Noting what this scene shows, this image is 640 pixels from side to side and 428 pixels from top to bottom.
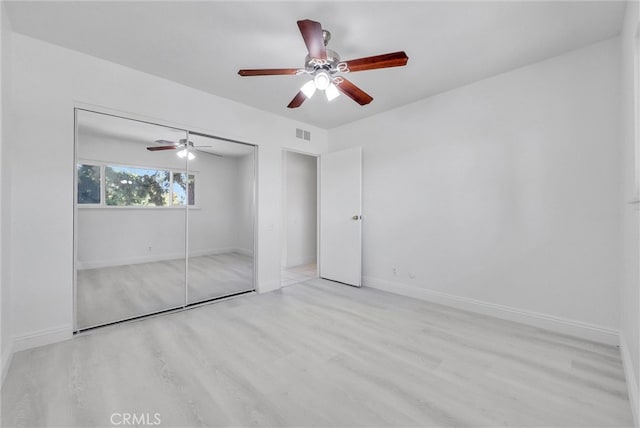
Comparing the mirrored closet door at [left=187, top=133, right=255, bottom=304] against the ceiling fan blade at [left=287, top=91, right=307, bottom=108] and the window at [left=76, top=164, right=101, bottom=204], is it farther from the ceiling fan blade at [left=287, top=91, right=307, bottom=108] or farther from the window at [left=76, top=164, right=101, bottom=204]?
the ceiling fan blade at [left=287, top=91, right=307, bottom=108]

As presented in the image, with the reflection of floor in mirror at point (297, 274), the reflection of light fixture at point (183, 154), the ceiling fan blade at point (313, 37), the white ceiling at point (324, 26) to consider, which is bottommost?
the reflection of floor in mirror at point (297, 274)

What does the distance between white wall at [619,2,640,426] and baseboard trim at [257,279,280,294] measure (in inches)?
142

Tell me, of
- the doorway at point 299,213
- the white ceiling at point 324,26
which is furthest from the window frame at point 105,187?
the doorway at point 299,213

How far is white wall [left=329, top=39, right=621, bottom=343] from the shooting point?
2447 mm

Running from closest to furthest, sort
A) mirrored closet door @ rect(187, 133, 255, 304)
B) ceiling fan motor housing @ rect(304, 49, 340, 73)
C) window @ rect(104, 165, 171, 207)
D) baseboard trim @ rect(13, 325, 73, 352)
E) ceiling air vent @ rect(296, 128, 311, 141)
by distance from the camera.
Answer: ceiling fan motor housing @ rect(304, 49, 340, 73) → baseboard trim @ rect(13, 325, 73, 352) → window @ rect(104, 165, 171, 207) → mirrored closet door @ rect(187, 133, 255, 304) → ceiling air vent @ rect(296, 128, 311, 141)

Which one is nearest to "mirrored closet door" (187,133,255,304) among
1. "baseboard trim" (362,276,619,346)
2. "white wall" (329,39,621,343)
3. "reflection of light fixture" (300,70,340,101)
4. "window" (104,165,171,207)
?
"window" (104,165,171,207)

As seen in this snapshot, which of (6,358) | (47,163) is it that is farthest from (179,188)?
(6,358)

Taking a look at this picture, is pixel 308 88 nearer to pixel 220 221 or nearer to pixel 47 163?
pixel 220 221

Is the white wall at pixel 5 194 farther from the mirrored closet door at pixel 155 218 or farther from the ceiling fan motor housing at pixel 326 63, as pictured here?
the ceiling fan motor housing at pixel 326 63

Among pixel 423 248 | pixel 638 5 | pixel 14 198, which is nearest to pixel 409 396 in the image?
pixel 423 248

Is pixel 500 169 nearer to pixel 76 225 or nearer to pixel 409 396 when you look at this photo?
pixel 409 396

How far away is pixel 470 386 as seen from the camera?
184 centimetres

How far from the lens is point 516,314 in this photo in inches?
113

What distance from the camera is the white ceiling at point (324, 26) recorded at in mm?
2012
